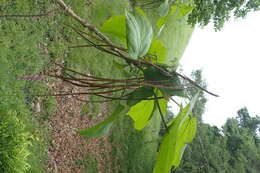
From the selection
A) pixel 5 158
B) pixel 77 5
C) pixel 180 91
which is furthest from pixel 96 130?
pixel 77 5

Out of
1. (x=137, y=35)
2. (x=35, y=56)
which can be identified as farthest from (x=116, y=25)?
(x=35, y=56)

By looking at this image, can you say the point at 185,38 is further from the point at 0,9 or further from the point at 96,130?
the point at 96,130

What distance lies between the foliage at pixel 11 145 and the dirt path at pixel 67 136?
848 millimetres

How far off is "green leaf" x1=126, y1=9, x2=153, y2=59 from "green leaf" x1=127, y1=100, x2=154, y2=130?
0.49ft

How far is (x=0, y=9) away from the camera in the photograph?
7.28 feet

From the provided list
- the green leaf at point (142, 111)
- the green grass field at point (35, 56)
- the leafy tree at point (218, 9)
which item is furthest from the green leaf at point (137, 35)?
the leafy tree at point (218, 9)

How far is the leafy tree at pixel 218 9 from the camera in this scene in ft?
10.5

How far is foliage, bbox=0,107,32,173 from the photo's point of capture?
176 centimetres

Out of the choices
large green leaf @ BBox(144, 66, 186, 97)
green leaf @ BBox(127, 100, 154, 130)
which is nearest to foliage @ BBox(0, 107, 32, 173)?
green leaf @ BBox(127, 100, 154, 130)

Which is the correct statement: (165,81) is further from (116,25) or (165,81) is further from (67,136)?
(67,136)

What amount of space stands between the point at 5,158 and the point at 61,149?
1.22 meters

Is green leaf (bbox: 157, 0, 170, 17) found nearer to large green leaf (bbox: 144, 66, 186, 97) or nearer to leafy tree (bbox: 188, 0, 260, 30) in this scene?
large green leaf (bbox: 144, 66, 186, 97)

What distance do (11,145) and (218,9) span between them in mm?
2857

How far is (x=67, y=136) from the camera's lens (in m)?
3.07
